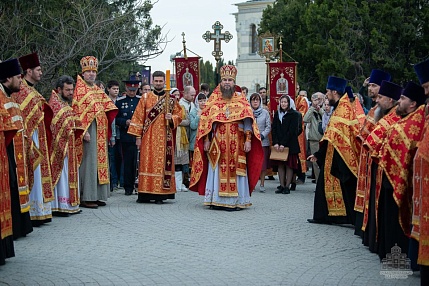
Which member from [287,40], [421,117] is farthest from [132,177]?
[287,40]

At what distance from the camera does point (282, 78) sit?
20031 millimetres

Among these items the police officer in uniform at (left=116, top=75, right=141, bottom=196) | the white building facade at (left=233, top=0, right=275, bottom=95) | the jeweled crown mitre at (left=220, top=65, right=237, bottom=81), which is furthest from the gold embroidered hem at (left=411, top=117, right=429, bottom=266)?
the white building facade at (left=233, top=0, right=275, bottom=95)

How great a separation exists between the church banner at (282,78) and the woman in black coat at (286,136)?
3889 millimetres

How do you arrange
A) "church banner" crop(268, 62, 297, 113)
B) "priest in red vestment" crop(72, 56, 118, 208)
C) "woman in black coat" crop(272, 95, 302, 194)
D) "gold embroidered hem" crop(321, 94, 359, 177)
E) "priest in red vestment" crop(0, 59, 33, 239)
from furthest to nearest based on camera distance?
"church banner" crop(268, 62, 297, 113) < "woman in black coat" crop(272, 95, 302, 194) < "priest in red vestment" crop(72, 56, 118, 208) < "gold embroidered hem" crop(321, 94, 359, 177) < "priest in red vestment" crop(0, 59, 33, 239)

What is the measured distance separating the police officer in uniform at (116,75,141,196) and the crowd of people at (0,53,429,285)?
20 mm

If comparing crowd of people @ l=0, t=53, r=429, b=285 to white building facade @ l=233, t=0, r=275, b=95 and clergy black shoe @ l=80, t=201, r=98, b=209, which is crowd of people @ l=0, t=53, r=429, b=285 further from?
white building facade @ l=233, t=0, r=275, b=95

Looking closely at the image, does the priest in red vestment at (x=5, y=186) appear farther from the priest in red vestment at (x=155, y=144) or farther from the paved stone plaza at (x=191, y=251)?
the priest in red vestment at (x=155, y=144)

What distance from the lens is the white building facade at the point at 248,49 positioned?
230 ft

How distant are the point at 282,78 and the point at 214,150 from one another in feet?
25.5

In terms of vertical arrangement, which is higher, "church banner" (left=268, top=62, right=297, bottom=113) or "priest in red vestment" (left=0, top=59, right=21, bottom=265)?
"church banner" (left=268, top=62, right=297, bottom=113)

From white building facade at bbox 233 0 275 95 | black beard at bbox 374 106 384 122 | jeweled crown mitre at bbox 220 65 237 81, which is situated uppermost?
white building facade at bbox 233 0 275 95

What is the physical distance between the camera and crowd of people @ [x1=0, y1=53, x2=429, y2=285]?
7621 millimetres

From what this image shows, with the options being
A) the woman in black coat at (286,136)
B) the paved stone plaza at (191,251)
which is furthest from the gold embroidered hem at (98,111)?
the woman in black coat at (286,136)

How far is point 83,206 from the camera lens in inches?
508
